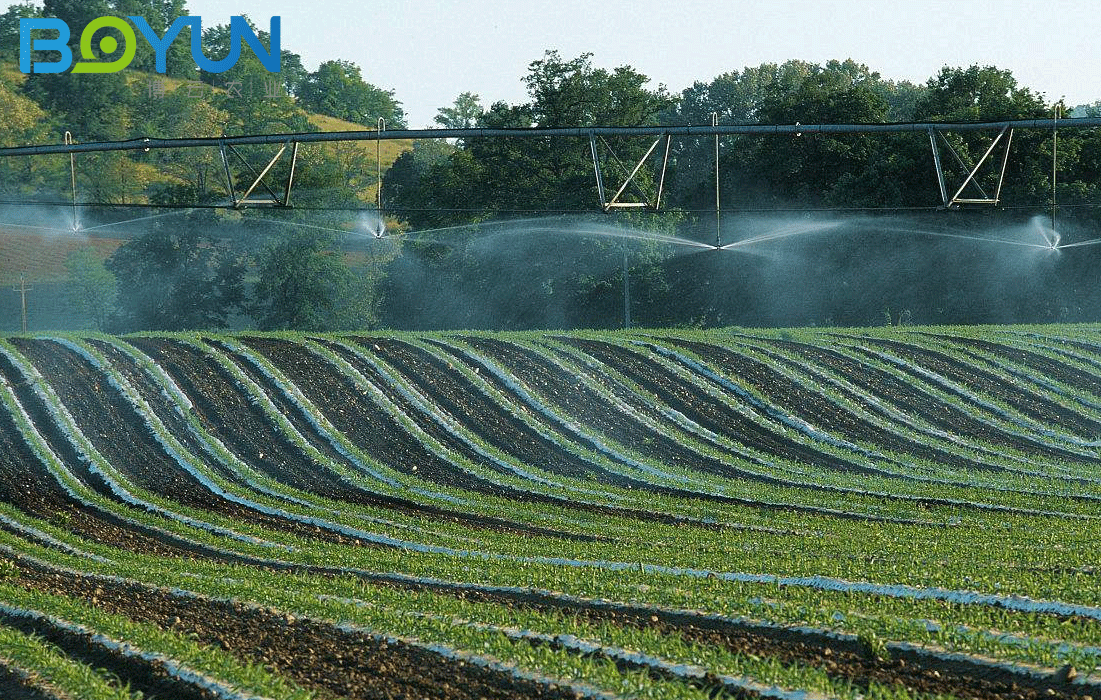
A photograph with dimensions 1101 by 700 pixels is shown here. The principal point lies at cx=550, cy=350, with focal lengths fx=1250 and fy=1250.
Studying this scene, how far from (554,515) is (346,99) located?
132523 millimetres

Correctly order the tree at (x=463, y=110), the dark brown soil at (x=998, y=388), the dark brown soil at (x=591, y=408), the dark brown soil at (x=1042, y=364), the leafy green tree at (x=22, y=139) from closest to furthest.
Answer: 1. the dark brown soil at (x=591, y=408)
2. the dark brown soil at (x=998, y=388)
3. the dark brown soil at (x=1042, y=364)
4. the leafy green tree at (x=22, y=139)
5. the tree at (x=463, y=110)

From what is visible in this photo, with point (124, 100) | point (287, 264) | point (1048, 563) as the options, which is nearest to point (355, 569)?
point (1048, 563)

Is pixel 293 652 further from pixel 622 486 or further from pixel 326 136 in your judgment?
pixel 326 136

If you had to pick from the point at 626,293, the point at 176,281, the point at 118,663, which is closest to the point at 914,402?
the point at 118,663

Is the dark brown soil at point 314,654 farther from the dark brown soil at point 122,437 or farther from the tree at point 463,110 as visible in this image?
the tree at point 463,110

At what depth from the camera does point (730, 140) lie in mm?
68812

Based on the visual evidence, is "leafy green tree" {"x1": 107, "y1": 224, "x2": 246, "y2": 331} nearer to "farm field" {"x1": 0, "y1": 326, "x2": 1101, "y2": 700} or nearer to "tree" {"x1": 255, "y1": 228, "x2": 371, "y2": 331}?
"tree" {"x1": 255, "y1": 228, "x2": 371, "y2": 331}

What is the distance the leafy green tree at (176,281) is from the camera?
2307 inches

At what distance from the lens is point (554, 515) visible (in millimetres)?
18484

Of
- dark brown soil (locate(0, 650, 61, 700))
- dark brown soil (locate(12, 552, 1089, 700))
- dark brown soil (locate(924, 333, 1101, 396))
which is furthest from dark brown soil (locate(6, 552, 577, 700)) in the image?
dark brown soil (locate(924, 333, 1101, 396))

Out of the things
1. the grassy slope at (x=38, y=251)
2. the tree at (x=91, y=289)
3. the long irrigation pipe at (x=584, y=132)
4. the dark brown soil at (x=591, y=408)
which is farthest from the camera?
the grassy slope at (x=38, y=251)

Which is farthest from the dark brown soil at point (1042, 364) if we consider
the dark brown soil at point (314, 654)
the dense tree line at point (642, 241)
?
the dark brown soil at point (314, 654)

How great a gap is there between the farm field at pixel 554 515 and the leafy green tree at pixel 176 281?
26886 millimetres

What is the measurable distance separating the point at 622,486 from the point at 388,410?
270 inches
